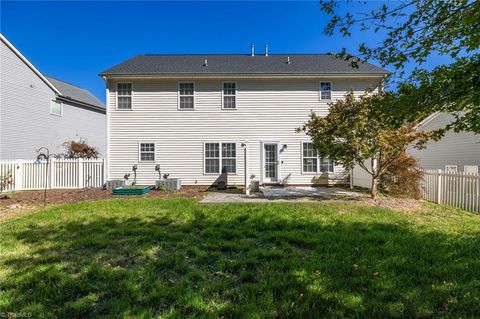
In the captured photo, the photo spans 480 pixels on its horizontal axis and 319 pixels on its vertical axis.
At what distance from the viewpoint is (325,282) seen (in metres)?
3.15

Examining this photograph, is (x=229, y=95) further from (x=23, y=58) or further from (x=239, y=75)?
(x=23, y=58)

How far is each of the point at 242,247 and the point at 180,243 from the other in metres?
1.10

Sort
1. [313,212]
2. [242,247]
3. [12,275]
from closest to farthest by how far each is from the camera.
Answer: [12,275] < [242,247] < [313,212]

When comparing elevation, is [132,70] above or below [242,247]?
above

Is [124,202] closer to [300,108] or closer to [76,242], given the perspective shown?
[76,242]

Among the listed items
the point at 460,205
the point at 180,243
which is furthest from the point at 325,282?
the point at 460,205

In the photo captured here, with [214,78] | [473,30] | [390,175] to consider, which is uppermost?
[214,78]

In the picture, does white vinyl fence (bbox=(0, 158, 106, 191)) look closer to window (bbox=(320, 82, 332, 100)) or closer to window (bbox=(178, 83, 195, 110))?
window (bbox=(178, 83, 195, 110))

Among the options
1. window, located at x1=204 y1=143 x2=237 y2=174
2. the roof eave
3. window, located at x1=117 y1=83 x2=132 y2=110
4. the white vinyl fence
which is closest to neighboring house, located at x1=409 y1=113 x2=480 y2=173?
window, located at x1=204 y1=143 x2=237 y2=174

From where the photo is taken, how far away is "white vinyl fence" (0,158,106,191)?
12320mm

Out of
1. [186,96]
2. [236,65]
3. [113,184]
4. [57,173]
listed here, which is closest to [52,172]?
[57,173]

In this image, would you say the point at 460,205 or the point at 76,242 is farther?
the point at 460,205

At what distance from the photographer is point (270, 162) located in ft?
44.6

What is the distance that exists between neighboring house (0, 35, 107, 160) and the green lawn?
11860mm
